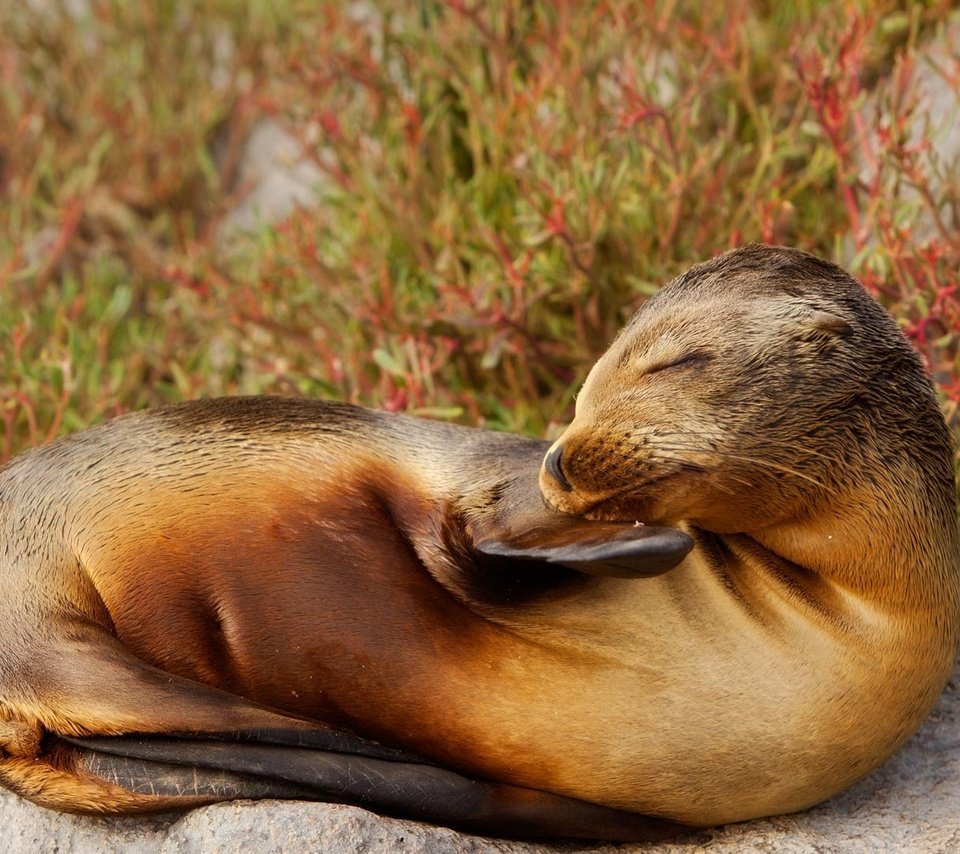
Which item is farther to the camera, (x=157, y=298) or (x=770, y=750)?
(x=157, y=298)

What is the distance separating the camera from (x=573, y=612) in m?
2.57

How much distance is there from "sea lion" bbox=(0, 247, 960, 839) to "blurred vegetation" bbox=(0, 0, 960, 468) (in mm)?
1167

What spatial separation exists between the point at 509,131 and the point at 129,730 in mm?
2972

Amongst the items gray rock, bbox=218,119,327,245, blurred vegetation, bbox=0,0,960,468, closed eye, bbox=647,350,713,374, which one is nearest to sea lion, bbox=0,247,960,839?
closed eye, bbox=647,350,713,374

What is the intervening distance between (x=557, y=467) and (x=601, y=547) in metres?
0.24

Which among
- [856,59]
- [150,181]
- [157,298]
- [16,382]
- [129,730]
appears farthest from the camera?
[150,181]

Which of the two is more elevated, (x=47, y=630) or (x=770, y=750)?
(x=47, y=630)

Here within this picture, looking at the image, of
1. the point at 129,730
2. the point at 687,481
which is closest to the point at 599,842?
the point at 687,481

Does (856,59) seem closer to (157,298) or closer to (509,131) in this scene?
(509,131)

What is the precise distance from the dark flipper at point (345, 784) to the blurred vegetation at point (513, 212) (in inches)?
57.0

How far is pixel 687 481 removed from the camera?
8.02 feet

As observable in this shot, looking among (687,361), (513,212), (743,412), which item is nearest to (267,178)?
(513,212)

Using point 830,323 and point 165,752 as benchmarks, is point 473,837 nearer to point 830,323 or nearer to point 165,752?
point 165,752

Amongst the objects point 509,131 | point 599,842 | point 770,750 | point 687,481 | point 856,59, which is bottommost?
point 599,842
